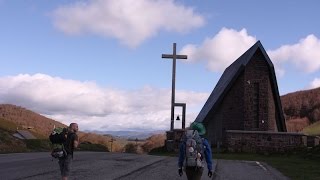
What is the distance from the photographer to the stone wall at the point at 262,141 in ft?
105

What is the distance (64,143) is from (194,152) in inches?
152

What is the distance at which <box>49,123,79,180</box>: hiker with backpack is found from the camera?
37.0ft

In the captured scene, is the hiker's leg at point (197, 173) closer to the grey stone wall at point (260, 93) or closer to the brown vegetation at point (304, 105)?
the grey stone wall at point (260, 93)

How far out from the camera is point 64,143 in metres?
11.4

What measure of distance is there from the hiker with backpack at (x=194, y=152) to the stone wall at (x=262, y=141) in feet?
77.1

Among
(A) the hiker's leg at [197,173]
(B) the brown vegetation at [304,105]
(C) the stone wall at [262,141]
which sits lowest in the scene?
(A) the hiker's leg at [197,173]

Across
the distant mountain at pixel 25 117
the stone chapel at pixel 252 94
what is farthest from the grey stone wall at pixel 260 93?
the distant mountain at pixel 25 117

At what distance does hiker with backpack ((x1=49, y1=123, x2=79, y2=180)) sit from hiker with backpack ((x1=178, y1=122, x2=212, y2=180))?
137 inches

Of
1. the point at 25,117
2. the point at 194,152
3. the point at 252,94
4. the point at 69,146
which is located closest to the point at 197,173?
the point at 194,152

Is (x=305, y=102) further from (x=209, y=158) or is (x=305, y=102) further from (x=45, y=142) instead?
(x=209, y=158)

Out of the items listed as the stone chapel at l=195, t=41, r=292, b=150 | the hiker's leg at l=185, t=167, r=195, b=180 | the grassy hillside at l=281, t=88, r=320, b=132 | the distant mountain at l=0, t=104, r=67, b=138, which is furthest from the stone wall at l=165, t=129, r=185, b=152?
the distant mountain at l=0, t=104, r=67, b=138

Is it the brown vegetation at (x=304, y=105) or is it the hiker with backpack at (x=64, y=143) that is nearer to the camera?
the hiker with backpack at (x=64, y=143)

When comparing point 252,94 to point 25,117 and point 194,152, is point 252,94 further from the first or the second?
point 25,117

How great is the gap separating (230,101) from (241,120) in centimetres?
236
